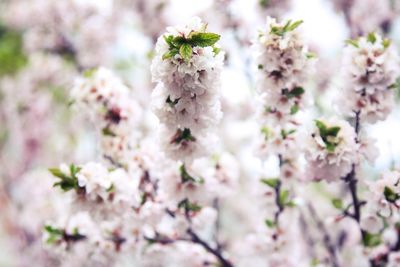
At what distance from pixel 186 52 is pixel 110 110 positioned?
1013 mm

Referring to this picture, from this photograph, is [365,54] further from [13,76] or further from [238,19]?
[13,76]

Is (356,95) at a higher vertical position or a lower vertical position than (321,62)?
lower

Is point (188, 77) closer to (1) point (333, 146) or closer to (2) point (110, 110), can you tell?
(1) point (333, 146)

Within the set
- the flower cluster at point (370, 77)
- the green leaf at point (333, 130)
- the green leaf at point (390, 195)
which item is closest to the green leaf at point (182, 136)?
the green leaf at point (333, 130)

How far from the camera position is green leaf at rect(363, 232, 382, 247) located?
94.7 inches

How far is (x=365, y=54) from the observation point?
80.9 inches

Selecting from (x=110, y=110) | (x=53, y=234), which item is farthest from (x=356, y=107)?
(x=53, y=234)

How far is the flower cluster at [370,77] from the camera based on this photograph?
6.63 ft

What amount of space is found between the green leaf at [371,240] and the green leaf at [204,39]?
4.56 ft

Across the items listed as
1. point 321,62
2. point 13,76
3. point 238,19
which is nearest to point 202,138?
point 238,19

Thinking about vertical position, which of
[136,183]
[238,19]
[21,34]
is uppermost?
[21,34]

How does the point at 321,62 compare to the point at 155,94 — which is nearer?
the point at 155,94

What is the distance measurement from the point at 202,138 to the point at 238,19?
1652mm

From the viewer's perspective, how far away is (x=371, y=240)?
2.42 meters
